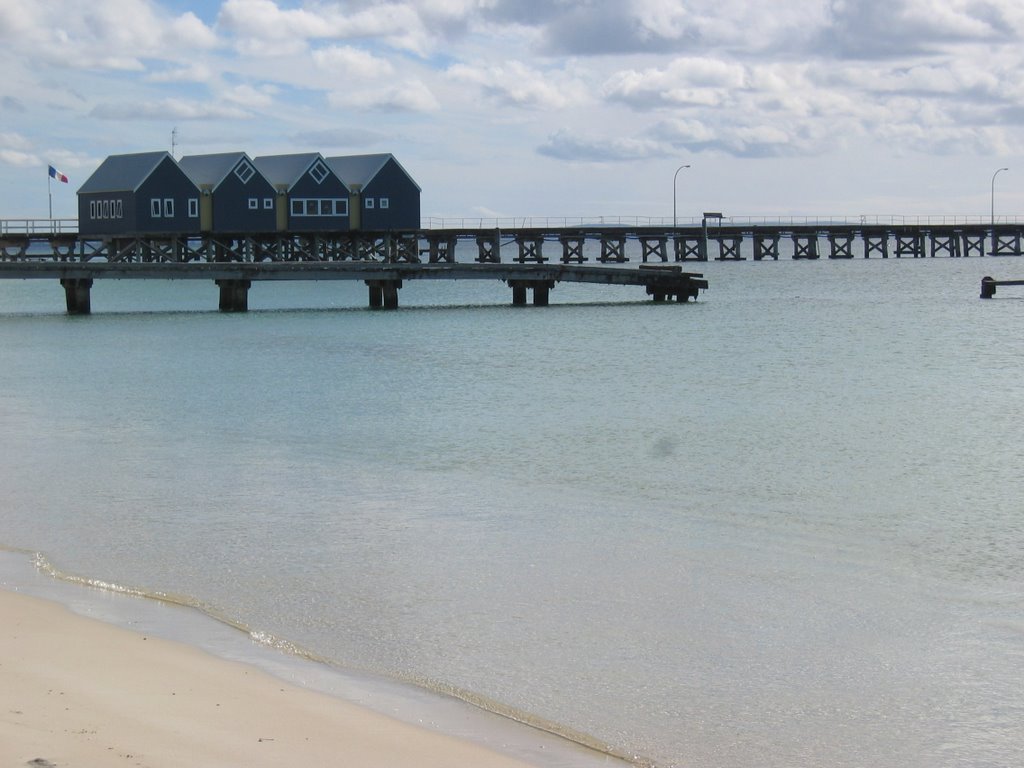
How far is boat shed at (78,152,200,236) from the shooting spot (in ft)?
267

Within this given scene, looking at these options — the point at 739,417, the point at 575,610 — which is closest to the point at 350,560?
the point at 575,610

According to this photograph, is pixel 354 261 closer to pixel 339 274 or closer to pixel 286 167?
pixel 339 274

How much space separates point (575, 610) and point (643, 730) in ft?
8.30

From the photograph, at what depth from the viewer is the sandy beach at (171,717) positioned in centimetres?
632

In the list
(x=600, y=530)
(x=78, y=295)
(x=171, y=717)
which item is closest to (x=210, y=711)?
(x=171, y=717)

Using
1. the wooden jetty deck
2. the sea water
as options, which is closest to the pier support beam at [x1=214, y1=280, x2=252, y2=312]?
the wooden jetty deck

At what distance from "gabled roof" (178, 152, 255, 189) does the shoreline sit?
253 ft

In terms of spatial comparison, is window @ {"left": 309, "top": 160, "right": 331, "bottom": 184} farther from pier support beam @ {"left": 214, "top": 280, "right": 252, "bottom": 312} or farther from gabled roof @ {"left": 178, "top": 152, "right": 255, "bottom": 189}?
pier support beam @ {"left": 214, "top": 280, "right": 252, "bottom": 312}

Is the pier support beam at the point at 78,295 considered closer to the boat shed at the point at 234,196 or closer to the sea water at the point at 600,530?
the sea water at the point at 600,530

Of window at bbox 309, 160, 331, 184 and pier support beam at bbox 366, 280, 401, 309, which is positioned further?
window at bbox 309, 160, 331, 184

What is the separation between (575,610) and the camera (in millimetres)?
10070

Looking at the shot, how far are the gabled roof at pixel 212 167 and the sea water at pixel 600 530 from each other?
170 ft

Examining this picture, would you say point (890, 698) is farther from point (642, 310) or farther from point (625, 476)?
point (642, 310)

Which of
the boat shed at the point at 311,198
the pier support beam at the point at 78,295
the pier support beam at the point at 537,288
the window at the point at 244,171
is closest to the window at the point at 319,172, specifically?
the boat shed at the point at 311,198
